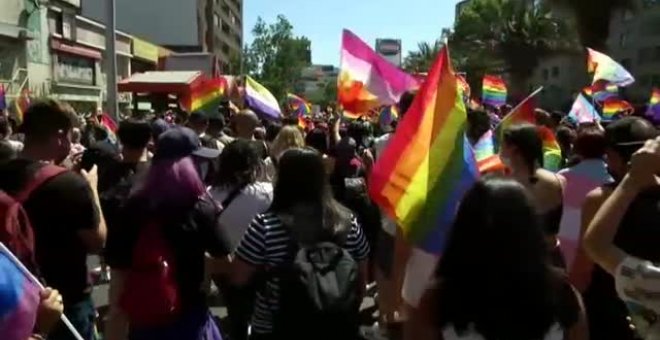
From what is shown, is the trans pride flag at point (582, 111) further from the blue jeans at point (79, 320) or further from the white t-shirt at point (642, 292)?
the white t-shirt at point (642, 292)

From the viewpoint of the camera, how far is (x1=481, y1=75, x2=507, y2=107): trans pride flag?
1633cm

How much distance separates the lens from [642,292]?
9.63ft

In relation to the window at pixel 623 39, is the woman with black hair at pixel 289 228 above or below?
below

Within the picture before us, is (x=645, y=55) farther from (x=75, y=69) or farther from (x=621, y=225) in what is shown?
(x=621, y=225)

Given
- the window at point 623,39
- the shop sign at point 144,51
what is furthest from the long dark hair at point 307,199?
the window at point 623,39

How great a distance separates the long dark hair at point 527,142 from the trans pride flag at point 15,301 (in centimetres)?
287

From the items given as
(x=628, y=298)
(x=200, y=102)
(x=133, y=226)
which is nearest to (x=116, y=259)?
(x=133, y=226)

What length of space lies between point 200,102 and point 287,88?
51.9 m

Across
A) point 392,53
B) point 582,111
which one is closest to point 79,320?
point 582,111

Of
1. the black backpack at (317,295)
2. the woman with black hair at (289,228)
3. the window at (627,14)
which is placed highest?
the window at (627,14)

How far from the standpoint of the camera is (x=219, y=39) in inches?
4031

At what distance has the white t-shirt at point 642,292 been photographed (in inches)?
115

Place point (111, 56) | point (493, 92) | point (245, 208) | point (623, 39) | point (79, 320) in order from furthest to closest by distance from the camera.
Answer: point (623, 39)
point (111, 56)
point (493, 92)
point (245, 208)
point (79, 320)

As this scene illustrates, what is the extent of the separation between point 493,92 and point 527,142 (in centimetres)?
1186
